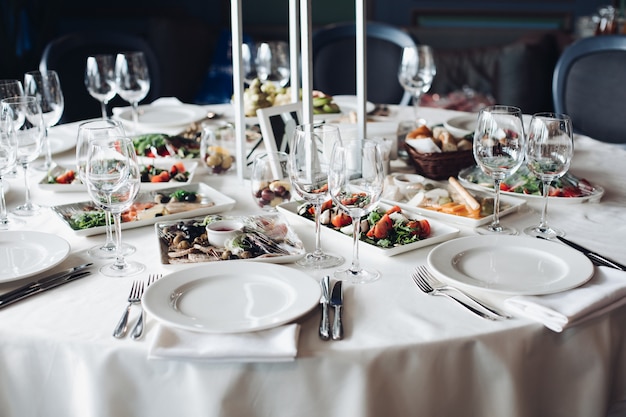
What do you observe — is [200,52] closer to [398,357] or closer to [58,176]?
[58,176]

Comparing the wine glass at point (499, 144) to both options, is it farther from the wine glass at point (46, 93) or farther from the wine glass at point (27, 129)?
the wine glass at point (46, 93)

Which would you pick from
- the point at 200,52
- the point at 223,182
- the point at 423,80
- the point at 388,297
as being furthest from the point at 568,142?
the point at 200,52

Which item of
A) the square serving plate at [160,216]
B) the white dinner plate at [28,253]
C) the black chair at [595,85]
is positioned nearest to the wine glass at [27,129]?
the square serving plate at [160,216]

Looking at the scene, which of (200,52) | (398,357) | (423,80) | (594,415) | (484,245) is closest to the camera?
(398,357)

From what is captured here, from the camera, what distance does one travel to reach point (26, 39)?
5.23 m

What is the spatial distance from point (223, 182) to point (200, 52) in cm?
380

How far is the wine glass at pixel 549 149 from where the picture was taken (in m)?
1.66

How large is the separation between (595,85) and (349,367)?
7.76 feet

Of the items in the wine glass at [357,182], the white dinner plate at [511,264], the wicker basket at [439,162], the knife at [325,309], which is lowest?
the knife at [325,309]

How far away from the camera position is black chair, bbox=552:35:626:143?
3.07 meters

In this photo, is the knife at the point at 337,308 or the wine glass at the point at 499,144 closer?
the knife at the point at 337,308

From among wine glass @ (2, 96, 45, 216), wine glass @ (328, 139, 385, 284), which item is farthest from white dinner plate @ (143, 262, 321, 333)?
wine glass @ (2, 96, 45, 216)

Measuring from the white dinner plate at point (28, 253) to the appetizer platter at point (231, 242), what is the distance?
0.21 m

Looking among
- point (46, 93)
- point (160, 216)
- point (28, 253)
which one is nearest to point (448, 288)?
point (160, 216)
